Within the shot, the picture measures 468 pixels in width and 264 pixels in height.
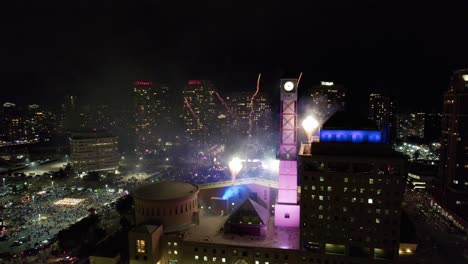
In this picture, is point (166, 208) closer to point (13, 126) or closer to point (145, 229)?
point (145, 229)

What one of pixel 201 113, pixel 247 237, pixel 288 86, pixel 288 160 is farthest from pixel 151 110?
pixel 247 237

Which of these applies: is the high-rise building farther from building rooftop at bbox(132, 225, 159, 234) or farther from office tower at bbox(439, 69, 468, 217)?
office tower at bbox(439, 69, 468, 217)

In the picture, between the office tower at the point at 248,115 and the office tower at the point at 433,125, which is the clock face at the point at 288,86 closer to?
the office tower at the point at 248,115

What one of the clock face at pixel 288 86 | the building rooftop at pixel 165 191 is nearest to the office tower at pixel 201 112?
the building rooftop at pixel 165 191

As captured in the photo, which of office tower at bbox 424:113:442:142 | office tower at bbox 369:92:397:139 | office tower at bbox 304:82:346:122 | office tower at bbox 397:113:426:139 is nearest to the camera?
office tower at bbox 304:82:346:122

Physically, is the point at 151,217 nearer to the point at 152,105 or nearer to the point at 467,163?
the point at 467,163

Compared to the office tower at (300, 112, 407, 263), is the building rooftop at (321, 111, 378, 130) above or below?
above

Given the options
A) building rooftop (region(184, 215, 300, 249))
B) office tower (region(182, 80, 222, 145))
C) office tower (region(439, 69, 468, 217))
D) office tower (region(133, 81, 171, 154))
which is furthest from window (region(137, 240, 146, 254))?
office tower (region(133, 81, 171, 154))
